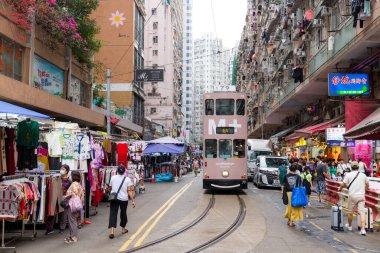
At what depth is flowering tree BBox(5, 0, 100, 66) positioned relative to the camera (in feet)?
59.0

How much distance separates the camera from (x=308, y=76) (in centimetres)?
2748

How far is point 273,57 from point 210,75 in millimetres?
124940

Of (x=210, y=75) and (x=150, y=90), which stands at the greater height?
(x=210, y=75)

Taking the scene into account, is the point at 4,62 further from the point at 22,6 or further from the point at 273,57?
the point at 273,57

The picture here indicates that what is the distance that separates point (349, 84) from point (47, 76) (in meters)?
14.7

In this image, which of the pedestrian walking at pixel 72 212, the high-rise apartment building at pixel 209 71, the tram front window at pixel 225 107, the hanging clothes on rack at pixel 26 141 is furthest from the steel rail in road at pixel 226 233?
the high-rise apartment building at pixel 209 71

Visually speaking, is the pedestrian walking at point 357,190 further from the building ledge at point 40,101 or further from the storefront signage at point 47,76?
the storefront signage at point 47,76

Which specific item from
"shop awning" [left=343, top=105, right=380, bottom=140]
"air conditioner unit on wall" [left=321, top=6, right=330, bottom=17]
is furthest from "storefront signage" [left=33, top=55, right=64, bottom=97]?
"air conditioner unit on wall" [left=321, top=6, right=330, bottom=17]

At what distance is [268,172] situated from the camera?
25250mm

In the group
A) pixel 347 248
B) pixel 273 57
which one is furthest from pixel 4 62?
pixel 273 57

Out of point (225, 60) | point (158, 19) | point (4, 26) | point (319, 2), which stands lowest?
point (4, 26)

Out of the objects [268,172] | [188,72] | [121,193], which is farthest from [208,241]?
[188,72]

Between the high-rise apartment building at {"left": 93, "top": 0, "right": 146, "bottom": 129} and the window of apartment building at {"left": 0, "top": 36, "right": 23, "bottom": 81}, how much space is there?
25572 mm

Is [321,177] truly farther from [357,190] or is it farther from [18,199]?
[18,199]
